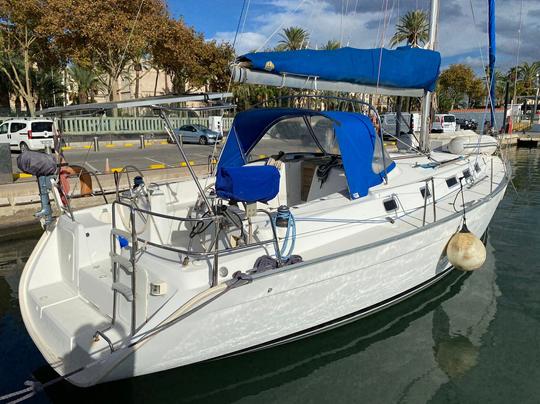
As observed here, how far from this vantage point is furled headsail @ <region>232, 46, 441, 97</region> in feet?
17.1

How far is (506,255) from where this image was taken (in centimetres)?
735

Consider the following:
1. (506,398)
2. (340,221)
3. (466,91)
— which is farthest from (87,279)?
(466,91)

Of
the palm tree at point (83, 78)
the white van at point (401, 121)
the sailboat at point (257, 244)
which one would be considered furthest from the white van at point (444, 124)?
the palm tree at point (83, 78)

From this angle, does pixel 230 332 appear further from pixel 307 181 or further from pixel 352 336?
pixel 307 181

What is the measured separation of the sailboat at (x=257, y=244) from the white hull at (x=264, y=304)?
0.04 feet

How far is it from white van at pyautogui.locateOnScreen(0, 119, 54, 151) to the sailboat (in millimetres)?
14970

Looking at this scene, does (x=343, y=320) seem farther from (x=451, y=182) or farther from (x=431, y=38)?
(x=431, y=38)

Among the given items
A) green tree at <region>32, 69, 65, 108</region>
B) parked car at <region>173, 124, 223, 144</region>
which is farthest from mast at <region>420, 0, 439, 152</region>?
green tree at <region>32, 69, 65, 108</region>

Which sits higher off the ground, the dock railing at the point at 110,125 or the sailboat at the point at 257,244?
the dock railing at the point at 110,125

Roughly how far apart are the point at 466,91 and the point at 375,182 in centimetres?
5656

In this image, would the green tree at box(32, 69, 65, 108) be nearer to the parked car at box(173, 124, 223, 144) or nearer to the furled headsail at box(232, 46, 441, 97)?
the parked car at box(173, 124, 223, 144)

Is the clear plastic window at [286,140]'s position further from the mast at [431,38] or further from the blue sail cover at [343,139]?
the mast at [431,38]

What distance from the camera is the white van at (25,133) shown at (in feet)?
59.8

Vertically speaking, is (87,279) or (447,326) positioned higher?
(87,279)
